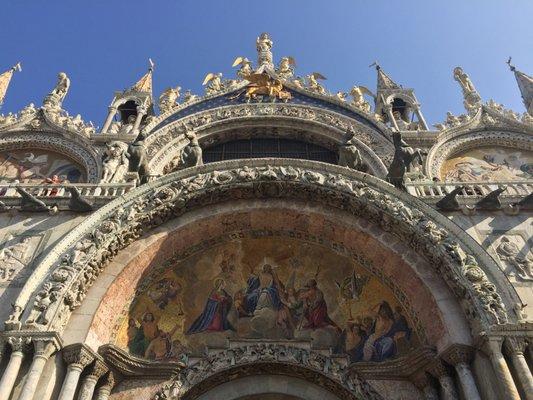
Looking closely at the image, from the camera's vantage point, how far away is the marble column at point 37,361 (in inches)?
256

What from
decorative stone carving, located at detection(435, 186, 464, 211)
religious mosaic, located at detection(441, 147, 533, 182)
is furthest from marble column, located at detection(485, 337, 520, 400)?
religious mosaic, located at detection(441, 147, 533, 182)

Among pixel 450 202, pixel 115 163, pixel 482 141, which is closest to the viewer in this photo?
pixel 450 202

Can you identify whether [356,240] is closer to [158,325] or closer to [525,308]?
[525,308]

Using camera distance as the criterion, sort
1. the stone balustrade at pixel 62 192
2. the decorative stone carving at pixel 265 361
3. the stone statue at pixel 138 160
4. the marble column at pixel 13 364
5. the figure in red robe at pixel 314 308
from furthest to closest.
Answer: the stone statue at pixel 138 160 → the stone balustrade at pixel 62 192 → the figure in red robe at pixel 314 308 → the decorative stone carving at pixel 265 361 → the marble column at pixel 13 364

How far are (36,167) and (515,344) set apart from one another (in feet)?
41.3

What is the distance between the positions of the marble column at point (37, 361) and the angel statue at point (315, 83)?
37.7 ft

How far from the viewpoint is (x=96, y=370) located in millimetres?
7414

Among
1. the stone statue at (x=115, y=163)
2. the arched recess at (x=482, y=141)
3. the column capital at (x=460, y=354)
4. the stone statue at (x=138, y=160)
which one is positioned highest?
the arched recess at (x=482, y=141)

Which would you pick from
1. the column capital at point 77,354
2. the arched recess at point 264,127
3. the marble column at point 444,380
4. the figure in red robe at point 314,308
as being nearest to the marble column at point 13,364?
the column capital at point 77,354

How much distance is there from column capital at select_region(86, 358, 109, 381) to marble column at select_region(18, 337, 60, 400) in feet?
2.06

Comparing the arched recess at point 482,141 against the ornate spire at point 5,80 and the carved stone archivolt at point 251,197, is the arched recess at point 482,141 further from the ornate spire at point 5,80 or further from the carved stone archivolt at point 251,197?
the ornate spire at point 5,80

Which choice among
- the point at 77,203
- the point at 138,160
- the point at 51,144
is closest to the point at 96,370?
the point at 77,203

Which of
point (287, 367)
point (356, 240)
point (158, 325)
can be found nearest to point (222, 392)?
point (287, 367)

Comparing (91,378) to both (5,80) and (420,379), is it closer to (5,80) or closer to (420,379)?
(420,379)
